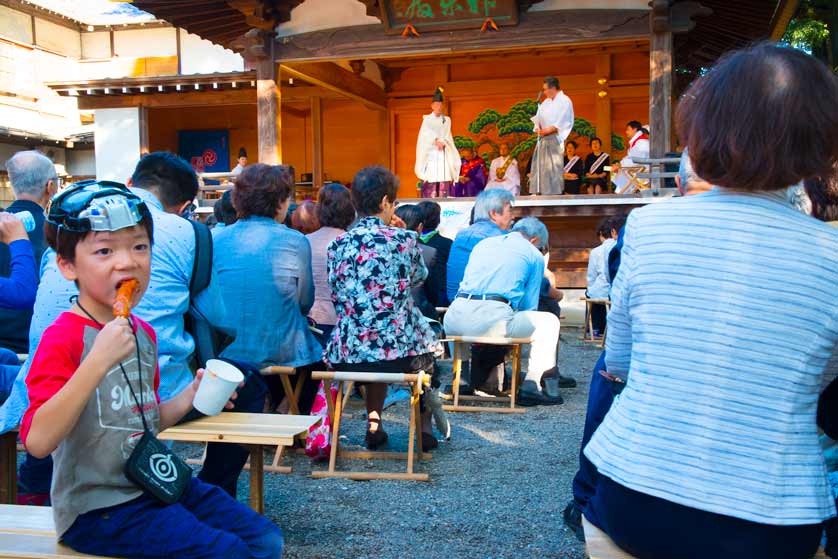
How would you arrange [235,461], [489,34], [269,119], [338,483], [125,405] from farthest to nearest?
[269,119]
[489,34]
[338,483]
[235,461]
[125,405]

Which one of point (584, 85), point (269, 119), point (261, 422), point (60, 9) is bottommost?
point (261, 422)

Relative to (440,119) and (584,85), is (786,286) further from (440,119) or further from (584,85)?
(584,85)

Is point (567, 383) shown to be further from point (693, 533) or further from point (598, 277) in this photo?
point (693, 533)

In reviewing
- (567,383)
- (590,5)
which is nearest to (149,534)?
(567,383)

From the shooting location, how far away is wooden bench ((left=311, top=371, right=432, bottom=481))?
12.5 ft

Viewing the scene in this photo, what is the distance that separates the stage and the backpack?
7.68 m

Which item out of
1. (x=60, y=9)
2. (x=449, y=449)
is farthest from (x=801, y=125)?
(x=60, y=9)

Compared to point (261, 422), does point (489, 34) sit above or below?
above

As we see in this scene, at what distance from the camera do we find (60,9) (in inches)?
768

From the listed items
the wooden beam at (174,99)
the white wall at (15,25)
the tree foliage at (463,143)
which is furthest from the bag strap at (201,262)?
the white wall at (15,25)

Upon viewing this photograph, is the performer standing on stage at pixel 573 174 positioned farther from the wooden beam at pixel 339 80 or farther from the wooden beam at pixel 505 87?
the wooden beam at pixel 339 80

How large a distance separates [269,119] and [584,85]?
6312mm

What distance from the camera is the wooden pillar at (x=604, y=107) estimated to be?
14414 mm

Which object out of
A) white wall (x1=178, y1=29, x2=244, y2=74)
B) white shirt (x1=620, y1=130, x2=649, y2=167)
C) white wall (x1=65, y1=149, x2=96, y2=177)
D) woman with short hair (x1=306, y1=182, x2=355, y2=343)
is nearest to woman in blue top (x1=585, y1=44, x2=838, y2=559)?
woman with short hair (x1=306, y1=182, x2=355, y2=343)
